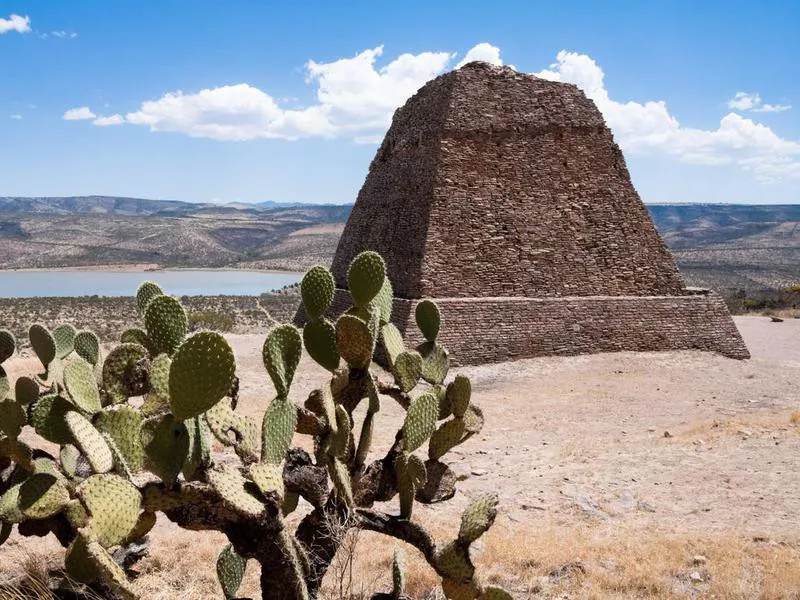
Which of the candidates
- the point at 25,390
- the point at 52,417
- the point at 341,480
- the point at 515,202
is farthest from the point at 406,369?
the point at 515,202

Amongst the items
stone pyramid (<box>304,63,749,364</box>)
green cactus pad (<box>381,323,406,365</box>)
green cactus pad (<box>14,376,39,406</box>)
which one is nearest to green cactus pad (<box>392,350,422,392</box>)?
green cactus pad (<box>381,323,406,365</box>)

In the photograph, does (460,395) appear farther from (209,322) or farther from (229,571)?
(209,322)

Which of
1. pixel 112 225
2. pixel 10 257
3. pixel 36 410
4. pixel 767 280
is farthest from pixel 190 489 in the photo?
pixel 112 225

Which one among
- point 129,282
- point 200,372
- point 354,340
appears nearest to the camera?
point 200,372

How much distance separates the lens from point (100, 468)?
301cm

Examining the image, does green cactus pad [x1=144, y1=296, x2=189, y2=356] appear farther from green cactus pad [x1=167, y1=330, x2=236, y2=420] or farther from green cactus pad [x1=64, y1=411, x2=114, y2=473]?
green cactus pad [x1=167, y1=330, x2=236, y2=420]

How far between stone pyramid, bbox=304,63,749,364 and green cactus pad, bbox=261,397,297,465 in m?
11.8

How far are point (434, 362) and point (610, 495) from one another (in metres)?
3.69

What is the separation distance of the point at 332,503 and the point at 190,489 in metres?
1.15

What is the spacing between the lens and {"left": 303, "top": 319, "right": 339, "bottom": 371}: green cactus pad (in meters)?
→ 4.01

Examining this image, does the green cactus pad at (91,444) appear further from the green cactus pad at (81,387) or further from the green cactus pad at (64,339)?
the green cactus pad at (64,339)

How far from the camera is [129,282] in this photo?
57.4 meters

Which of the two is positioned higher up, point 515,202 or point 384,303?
point 515,202

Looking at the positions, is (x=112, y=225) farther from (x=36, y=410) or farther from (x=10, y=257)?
(x=36, y=410)
